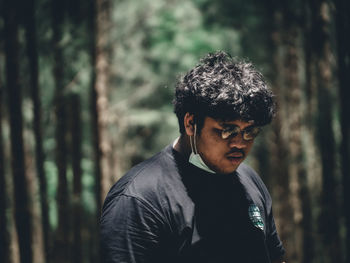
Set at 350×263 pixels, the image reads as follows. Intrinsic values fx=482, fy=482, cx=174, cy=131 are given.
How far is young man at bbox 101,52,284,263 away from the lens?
2350 millimetres

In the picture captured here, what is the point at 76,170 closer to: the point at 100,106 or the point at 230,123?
the point at 100,106

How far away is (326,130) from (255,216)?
10811 mm


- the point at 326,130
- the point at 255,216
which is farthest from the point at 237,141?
the point at 326,130

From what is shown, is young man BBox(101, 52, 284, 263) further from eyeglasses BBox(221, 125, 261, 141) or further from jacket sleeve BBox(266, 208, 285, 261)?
jacket sleeve BBox(266, 208, 285, 261)

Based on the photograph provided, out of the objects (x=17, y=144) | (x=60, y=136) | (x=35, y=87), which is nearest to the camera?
(x=17, y=144)

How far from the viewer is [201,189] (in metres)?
2.60

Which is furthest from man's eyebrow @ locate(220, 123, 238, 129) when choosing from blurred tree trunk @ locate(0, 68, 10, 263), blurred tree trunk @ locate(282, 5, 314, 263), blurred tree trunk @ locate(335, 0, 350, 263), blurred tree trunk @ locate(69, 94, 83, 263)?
blurred tree trunk @ locate(69, 94, 83, 263)

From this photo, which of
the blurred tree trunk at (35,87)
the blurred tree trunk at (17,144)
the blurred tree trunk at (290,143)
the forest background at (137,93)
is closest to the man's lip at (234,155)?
the forest background at (137,93)

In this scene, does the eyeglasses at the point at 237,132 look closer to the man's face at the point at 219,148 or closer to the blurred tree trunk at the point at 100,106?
the man's face at the point at 219,148

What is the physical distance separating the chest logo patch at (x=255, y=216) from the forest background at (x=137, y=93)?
5943 mm

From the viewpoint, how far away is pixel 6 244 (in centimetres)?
935

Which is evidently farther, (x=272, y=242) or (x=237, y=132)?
(x=272, y=242)

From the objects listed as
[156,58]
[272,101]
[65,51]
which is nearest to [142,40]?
[156,58]

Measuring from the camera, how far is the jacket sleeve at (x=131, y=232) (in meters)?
2.30
